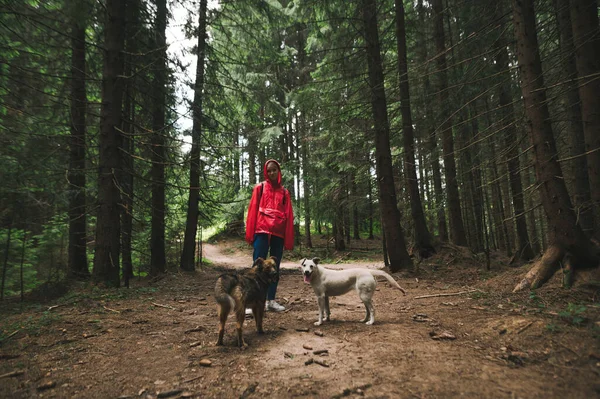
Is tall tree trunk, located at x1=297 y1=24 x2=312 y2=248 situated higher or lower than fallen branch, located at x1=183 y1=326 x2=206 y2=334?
higher

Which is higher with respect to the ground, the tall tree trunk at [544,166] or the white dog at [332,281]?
the tall tree trunk at [544,166]

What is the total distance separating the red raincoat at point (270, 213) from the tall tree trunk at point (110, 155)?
321 cm

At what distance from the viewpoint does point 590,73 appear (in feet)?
15.8

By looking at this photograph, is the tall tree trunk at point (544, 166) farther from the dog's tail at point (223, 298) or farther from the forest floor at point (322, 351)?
the dog's tail at point (223, 298)

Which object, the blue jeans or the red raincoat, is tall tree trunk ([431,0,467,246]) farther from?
the blue jeans

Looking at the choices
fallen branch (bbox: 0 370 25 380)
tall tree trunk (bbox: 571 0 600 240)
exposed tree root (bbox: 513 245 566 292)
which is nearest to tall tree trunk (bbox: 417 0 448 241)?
tall tree trunk (bbox: 571 0 600 240)

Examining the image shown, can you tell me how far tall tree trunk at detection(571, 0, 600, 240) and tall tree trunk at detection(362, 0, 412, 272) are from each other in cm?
430

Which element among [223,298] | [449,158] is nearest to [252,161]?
[449,158]

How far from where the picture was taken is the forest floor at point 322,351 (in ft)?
7.50

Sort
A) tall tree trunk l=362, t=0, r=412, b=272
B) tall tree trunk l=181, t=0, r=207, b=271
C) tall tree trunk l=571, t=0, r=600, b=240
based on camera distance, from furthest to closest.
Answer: tall tree trunk l=181, t=0, r=207, b=271
tall tree trunk l=362, t=0, r=412, b=272
tall tree trunk l=571, t=0, r=600, b=240

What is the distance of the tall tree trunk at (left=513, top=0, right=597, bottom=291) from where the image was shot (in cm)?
426

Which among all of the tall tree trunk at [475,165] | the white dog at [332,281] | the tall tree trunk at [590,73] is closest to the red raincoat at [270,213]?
the white dog at [332,281]

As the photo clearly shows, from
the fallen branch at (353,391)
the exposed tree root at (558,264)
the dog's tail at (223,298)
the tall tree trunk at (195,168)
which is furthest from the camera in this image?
the tall tree trunk at (195,168)

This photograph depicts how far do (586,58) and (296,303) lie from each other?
6996 millimetres
